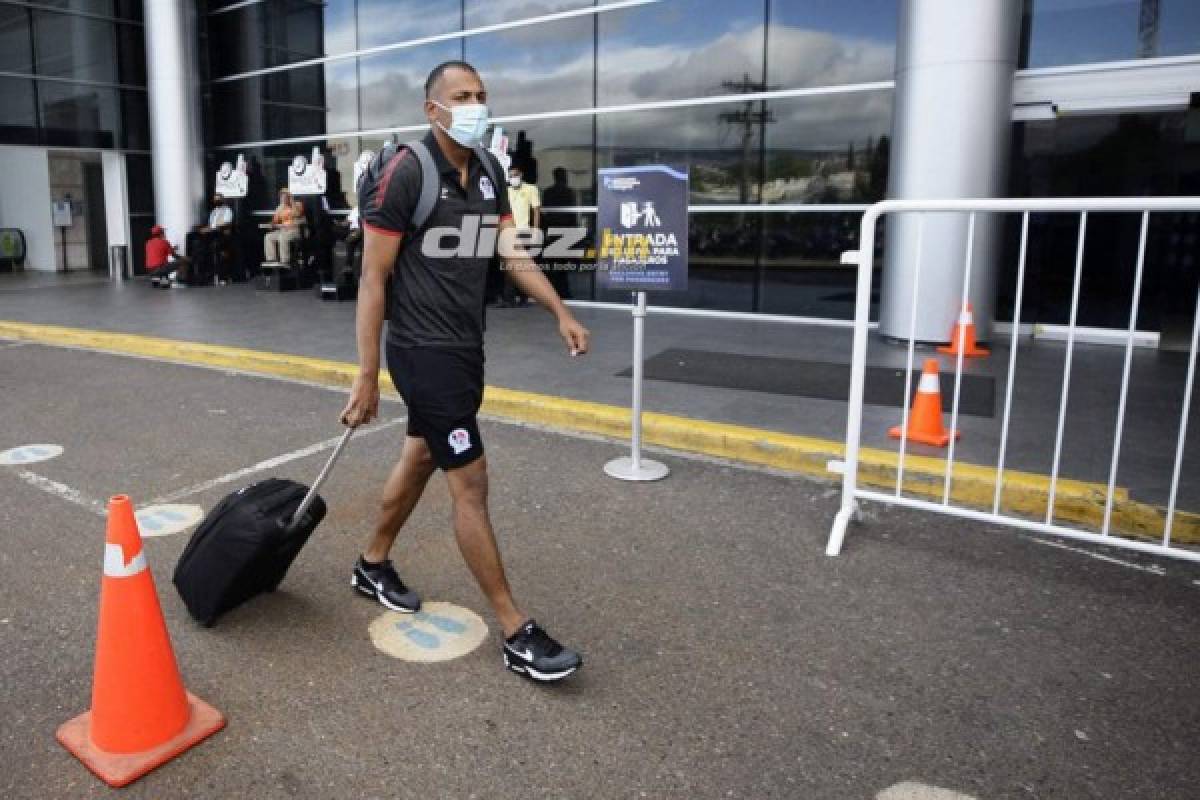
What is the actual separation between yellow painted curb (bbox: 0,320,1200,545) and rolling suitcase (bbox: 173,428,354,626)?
2.90 metres

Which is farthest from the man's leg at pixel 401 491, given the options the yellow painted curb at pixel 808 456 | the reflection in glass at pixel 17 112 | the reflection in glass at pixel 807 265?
the reflection in glass at pixel 17 112

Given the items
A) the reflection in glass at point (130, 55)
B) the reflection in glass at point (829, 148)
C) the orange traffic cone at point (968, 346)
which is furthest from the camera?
the reflection in glass at point (130, 55)

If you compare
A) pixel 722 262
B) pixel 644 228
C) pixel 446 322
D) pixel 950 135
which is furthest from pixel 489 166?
pixel 722 262

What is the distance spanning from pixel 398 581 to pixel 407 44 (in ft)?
43.1

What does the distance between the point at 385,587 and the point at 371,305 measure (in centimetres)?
120

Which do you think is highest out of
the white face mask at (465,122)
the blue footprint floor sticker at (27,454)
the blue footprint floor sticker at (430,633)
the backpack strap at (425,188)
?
the white face mask at (465,122)

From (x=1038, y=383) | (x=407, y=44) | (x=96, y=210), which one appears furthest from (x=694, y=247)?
(x=96, y=210)

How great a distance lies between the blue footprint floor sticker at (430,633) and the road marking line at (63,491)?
2.12 m

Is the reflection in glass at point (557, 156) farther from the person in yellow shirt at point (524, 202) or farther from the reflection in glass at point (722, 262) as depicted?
the reflection in glass at point (722, 262)

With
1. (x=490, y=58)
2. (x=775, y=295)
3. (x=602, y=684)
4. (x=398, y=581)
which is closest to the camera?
(x=602, y=684)

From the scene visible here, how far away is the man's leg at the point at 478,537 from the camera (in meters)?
3.01

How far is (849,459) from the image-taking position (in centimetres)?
430

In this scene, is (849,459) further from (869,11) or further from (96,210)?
(96,210)

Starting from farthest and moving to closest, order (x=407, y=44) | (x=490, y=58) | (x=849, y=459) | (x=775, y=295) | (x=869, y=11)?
(x=407, y=44) → (x=490, y=58) → (x=775, y=295) → (x=869, y=11) → (x=849, y=459)
